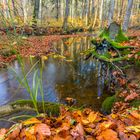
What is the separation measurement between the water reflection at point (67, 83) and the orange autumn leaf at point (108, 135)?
3070 millimetres

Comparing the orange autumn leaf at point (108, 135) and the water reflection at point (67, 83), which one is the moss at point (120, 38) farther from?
the orange autumn leaf at point (108, 135)

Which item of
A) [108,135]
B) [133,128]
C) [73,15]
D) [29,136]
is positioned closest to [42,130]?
[29,136]

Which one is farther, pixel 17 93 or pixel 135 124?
pixel 17 93

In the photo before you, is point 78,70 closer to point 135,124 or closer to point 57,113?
point 57,113

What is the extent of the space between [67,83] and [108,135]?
483 cm

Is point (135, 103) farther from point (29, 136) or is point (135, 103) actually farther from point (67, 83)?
point (67, 83)

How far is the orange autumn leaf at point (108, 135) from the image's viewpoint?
1840 millimetres

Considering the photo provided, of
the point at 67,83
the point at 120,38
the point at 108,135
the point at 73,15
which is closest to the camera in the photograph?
the point at 108,135

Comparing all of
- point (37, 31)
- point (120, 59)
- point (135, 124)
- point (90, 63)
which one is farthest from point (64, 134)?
point (37, 31)

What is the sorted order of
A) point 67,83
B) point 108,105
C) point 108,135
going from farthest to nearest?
point 67,83 < point 108,105 < point 108,135

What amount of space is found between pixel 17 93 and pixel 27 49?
606 cm

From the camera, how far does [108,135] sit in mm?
1861

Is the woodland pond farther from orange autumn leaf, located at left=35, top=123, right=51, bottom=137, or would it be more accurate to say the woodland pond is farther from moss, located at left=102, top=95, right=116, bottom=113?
orange autumn leaf, located at left=35, top=123, right=51, bottom=137

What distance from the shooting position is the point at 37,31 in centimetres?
1822
